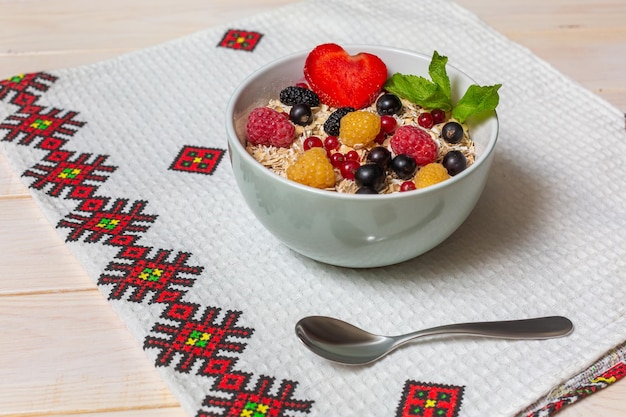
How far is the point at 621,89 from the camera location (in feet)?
4.24

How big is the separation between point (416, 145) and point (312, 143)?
0.41ft

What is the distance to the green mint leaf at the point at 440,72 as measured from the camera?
0.97m

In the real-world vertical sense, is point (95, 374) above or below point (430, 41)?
below

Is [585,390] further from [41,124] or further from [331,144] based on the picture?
[41,124]

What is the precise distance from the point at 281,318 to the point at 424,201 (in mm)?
208

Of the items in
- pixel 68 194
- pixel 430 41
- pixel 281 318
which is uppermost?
pixel 430 41

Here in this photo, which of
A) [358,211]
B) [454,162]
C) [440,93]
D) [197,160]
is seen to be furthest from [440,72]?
[197,160]

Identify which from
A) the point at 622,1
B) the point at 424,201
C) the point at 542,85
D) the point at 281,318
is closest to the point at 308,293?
the point at 281,318

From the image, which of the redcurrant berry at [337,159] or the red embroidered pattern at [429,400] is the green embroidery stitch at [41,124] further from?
the red embroidered pattern at [429,400]

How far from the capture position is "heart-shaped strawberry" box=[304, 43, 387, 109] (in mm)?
995

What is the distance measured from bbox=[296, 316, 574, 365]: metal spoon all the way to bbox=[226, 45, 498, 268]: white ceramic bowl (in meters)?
0.08

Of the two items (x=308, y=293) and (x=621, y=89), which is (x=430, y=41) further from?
(x=308, y=293)

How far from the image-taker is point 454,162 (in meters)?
0.90

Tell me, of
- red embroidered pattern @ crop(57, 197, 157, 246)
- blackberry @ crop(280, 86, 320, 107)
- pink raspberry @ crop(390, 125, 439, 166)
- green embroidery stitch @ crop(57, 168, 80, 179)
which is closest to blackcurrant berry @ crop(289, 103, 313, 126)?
blackberry @ crop(280, 86, 320, 107)
